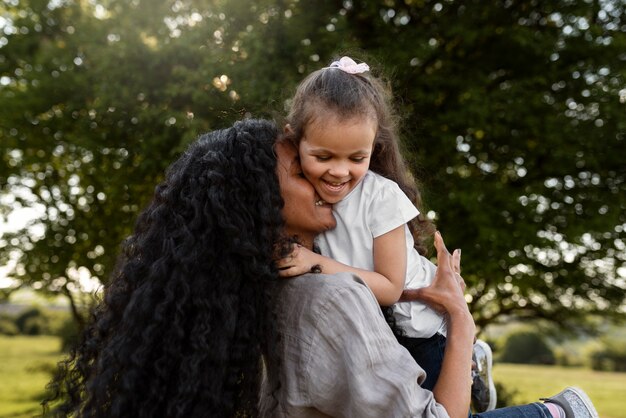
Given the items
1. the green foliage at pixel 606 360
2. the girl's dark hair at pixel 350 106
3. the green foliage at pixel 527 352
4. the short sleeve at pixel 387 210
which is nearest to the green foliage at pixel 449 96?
the girl's dark hair at pixel 350 106

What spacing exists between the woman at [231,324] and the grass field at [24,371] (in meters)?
12.3

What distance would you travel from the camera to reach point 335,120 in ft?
7.26

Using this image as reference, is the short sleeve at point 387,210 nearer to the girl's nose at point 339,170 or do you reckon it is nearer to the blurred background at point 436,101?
the girl's nose at point 339,170

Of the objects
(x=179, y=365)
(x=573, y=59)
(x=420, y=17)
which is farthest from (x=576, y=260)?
(x=179, y=365)

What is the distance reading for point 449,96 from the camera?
8.91m

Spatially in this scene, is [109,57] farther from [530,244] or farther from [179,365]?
[179,365]

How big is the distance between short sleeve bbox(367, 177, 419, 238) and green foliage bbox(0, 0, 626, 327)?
5024 millimetres

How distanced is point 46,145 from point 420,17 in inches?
234

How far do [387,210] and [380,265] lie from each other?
0.63 ft

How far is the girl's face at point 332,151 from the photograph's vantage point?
218 centimetres

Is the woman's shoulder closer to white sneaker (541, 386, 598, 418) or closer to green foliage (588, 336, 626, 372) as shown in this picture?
white sneaker (541, 386, 598, 418)

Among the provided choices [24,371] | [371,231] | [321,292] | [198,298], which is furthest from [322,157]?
[24,371]

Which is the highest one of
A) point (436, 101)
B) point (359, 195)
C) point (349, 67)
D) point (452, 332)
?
point (436, 101)

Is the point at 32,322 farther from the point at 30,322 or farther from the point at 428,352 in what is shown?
the point at 428,352
